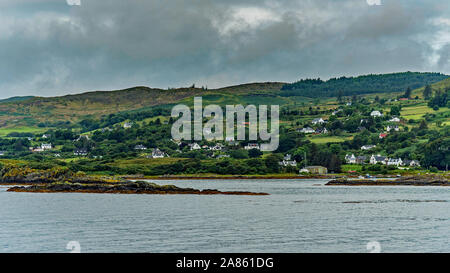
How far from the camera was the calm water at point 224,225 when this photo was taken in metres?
30.2

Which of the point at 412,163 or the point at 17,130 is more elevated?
the point at 17,130

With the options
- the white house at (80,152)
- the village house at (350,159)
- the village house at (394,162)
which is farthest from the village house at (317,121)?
the white house at (80,152)

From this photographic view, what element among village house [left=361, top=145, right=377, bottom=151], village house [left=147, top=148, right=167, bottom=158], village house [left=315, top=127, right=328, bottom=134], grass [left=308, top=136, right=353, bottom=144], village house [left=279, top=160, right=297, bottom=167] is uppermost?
village house [left=315, top=127, right=328, bottom=134]

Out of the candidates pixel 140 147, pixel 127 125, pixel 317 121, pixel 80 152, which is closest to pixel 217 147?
pixel 140 147

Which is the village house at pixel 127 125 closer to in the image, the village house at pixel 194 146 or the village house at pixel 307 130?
the village house at pixel 194 146

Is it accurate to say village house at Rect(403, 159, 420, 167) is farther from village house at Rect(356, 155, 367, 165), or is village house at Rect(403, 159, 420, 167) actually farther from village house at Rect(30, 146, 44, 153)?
village house at Rect(30, 146, 44, 153)

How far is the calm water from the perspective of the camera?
1188 inches

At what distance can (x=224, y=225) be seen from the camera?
3778cm

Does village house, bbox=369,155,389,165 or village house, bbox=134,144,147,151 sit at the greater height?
village house, bbox=134,144,147,151

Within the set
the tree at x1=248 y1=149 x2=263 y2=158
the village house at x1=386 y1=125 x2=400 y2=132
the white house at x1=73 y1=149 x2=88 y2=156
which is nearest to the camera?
the tree at x1=248 y1=149 x2=263 y2=158

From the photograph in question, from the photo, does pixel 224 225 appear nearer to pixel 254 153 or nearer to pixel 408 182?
pixel 408 182

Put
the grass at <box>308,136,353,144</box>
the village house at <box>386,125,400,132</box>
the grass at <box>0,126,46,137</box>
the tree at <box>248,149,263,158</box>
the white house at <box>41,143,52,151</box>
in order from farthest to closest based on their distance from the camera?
the grass at <box>0,126,46,137</box>
the white house at <box>41,143,52,151</box>
the village house at <box>386,125,400,132</box>
the grass at <box>308,136,353,144</box>
the tree at <box>248,149,263,158</box>

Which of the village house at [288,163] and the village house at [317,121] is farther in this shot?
the village house at [317,121]

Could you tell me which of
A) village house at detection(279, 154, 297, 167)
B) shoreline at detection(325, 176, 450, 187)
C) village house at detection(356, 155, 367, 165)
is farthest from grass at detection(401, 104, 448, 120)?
shoreline at detection(325, 176, 450, 187)
